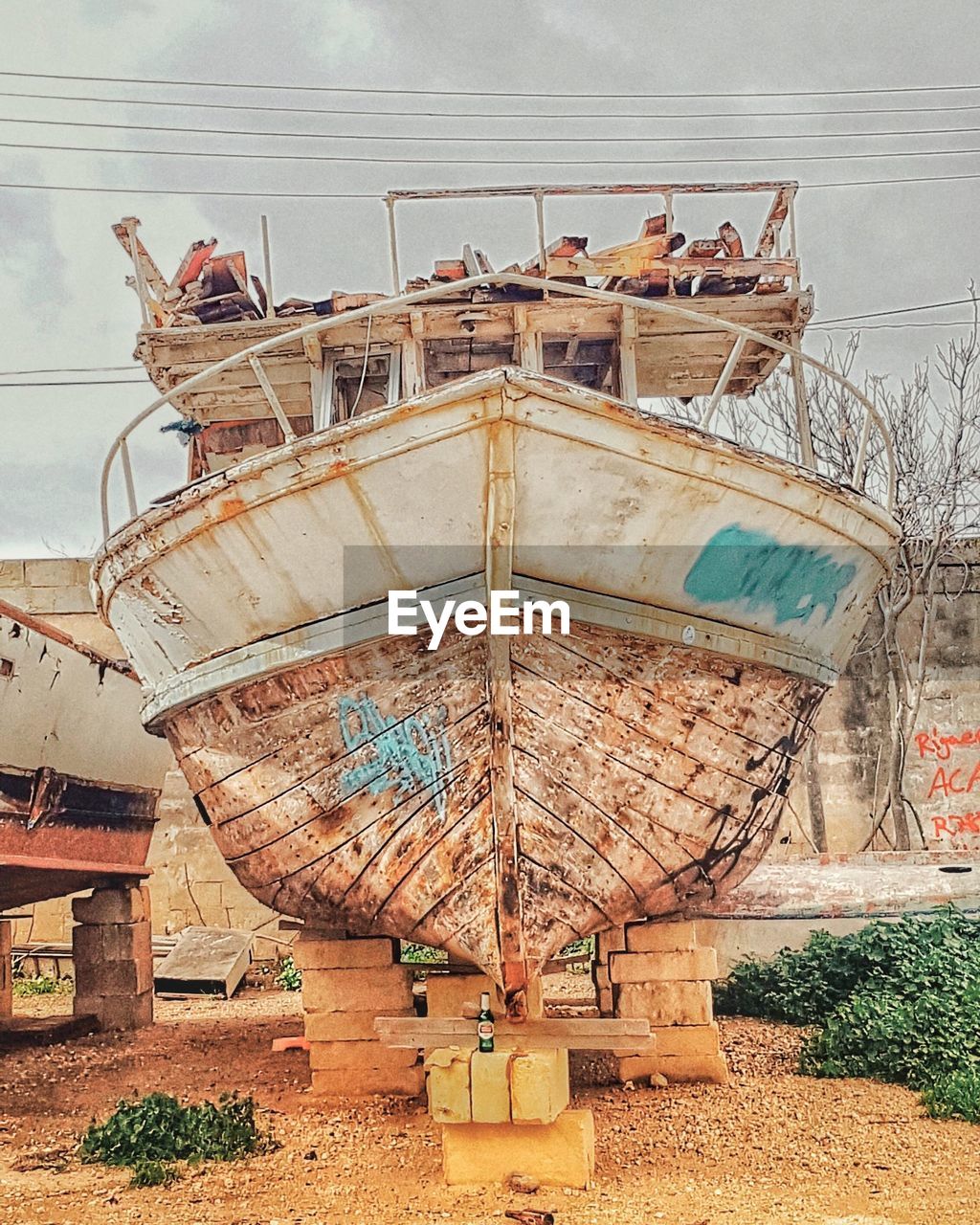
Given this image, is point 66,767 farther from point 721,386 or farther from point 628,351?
point 721,386

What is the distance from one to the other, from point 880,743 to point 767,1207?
26.9ft

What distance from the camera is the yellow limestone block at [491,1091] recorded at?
424 cm

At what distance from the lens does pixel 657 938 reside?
5895mm

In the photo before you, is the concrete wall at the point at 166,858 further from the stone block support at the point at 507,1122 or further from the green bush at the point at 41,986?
the stone block support at the point at 507,1122

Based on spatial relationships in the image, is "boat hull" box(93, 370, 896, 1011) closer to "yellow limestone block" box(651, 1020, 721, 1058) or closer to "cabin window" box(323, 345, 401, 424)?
"yellow limestone block" box(651, 1020, 721, 1058)

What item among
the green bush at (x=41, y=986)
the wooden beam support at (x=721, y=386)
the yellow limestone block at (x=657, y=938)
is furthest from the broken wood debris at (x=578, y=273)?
the green bush at (x=41, y=986)

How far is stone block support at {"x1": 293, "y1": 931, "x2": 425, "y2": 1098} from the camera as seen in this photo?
18.8 ft

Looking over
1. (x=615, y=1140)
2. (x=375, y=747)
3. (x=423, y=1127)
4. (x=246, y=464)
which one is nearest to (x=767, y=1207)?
(x=615, y=1140)

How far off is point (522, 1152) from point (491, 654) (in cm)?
191

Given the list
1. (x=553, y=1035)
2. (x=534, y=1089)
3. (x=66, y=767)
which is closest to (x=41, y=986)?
(x=66, y=767)

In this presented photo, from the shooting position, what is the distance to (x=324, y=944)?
5863mm

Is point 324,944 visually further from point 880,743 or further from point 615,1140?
point 880,743

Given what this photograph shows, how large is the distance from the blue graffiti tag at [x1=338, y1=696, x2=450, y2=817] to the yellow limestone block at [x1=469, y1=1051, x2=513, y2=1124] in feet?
3.19

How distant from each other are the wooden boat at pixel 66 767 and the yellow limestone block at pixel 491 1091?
3.40m
